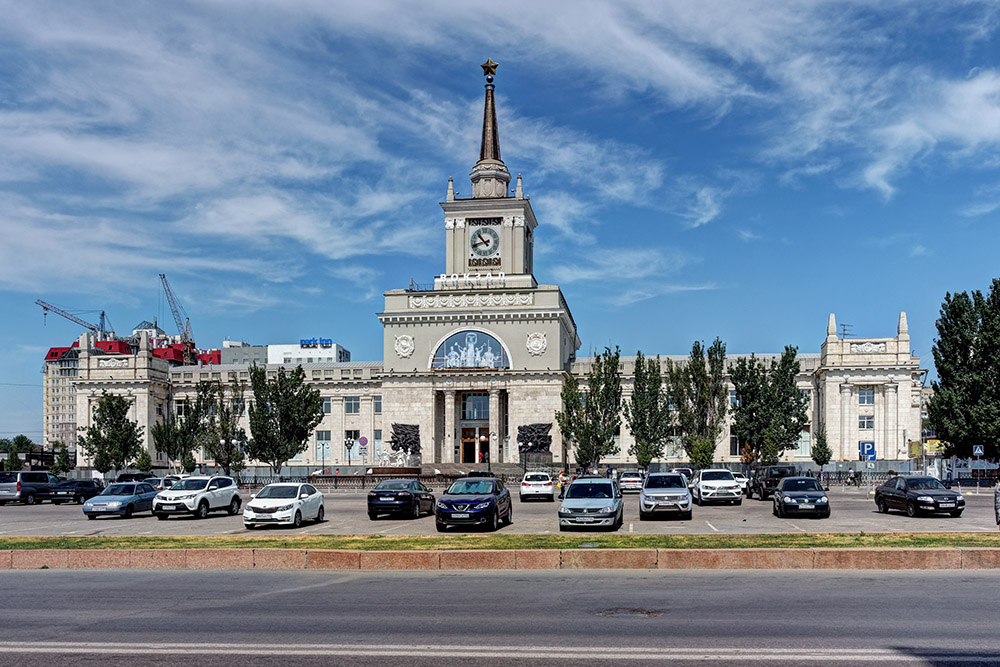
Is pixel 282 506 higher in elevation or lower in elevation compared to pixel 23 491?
higher

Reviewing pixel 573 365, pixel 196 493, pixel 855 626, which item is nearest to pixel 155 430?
pixel 573 365

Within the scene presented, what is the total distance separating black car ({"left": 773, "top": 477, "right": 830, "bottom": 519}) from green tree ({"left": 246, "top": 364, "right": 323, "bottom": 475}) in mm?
46124

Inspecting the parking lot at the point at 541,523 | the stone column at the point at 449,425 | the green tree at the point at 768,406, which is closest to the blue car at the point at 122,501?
the parking lot at the point at 541,523

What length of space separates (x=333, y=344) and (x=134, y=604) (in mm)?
125916

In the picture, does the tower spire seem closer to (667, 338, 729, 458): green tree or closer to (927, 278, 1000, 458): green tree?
(667, 338, 729, 458): green tree

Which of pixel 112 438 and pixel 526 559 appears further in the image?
pixel 112 438

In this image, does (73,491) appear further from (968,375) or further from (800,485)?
(968,375)

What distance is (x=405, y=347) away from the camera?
85.7 meters

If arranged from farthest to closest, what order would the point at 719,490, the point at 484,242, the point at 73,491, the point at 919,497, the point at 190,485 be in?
the point at 484,242 → the point at 73,491 → the point at 719,490 → the point at 190,485 → the point at 919,497

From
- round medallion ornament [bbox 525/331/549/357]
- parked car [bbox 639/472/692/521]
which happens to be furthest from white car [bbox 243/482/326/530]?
round medallion ornament [bbox 525/331/549/357]

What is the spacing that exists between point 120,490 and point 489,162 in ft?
195

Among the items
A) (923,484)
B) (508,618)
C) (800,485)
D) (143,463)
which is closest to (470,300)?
(143,463)

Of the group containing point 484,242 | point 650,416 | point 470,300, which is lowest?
point 650,416

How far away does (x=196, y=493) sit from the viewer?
37062mm
